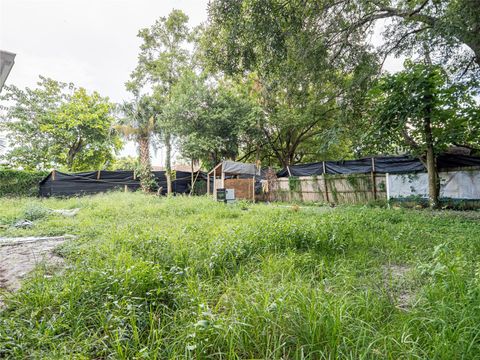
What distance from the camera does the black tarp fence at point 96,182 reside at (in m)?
10.1

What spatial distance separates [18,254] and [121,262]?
172cm

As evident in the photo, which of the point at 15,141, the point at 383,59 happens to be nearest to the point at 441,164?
the point at 383,59

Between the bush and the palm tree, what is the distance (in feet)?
14.6

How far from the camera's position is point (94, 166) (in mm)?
16969

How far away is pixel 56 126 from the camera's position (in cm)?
1476

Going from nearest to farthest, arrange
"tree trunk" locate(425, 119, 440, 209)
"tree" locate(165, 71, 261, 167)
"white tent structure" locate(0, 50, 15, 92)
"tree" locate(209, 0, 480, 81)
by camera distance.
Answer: "white tent structure" locate(0, 50, 15, 92)
"tree" locate(209, 0, 480, 81)
"tree trunk" locate(425, 119, 440, 209)
"tree" locate(165, 71, 261, 167)

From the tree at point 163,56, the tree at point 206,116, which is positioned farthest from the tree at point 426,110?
the tree at point 163,56

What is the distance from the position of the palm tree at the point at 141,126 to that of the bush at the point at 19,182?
176 inches

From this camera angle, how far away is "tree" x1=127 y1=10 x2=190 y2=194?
13195mm

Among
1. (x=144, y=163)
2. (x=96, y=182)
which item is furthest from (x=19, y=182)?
(x=144, y=163)

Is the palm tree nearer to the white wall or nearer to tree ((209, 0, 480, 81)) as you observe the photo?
tree ((209, 0, 480, 81))

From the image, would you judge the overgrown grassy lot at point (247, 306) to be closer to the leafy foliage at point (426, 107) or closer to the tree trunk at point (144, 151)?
the leafy foliage at point (426, 107)

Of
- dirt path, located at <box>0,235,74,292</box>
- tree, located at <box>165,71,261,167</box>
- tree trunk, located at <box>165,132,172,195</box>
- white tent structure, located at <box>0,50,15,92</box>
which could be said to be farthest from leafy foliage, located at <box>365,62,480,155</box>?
tree trunk, located at <box>165,132,172,195</box>

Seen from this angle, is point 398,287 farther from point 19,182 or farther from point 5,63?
point 19,182
